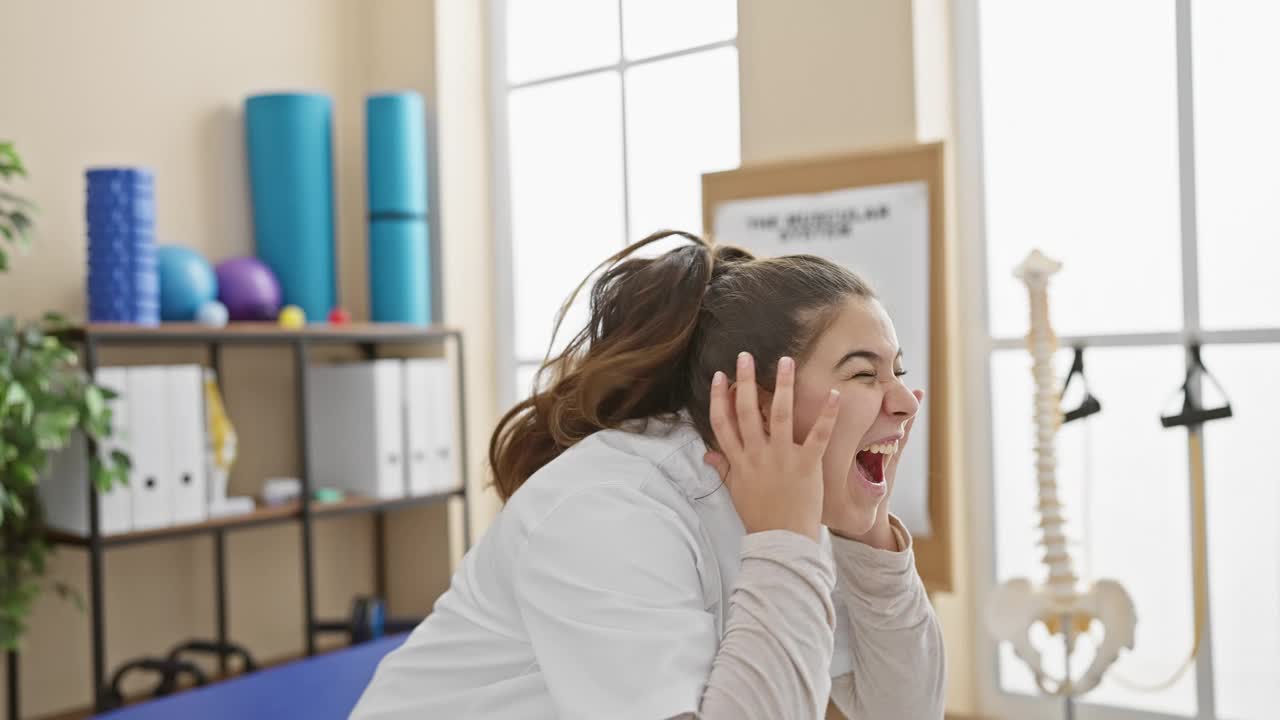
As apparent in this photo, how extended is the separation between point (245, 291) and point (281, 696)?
174 cm

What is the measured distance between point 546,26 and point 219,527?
199 centimetres

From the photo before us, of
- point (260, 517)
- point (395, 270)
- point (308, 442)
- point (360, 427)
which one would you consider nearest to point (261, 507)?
point (260, 517)

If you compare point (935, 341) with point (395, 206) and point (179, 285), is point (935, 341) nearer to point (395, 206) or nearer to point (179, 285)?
point (395, 206)

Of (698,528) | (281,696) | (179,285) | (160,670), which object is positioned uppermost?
(179,285)

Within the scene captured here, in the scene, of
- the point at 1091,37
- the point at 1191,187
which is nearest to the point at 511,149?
the point at 1091,37

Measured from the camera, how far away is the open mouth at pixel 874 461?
3.80 feet

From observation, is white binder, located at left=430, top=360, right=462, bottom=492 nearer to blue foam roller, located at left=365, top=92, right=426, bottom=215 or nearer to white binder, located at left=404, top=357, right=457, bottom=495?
white binder, located at left=404, top=357, right=457, bottom=495

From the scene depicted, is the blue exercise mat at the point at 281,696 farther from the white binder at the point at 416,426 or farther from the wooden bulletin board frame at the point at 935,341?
the white binder at the point at 416,426

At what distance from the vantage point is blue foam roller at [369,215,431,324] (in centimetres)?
371

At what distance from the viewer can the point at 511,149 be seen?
4.12 metres

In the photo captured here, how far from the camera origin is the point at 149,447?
3.01 meters

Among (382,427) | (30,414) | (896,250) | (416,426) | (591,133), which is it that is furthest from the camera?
(591,133)

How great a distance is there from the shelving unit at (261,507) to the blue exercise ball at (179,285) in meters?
0.08

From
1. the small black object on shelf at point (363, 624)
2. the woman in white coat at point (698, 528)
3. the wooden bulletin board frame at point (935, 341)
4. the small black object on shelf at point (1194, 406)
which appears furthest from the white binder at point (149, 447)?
the small black object on shelf at point (1194, 406)
